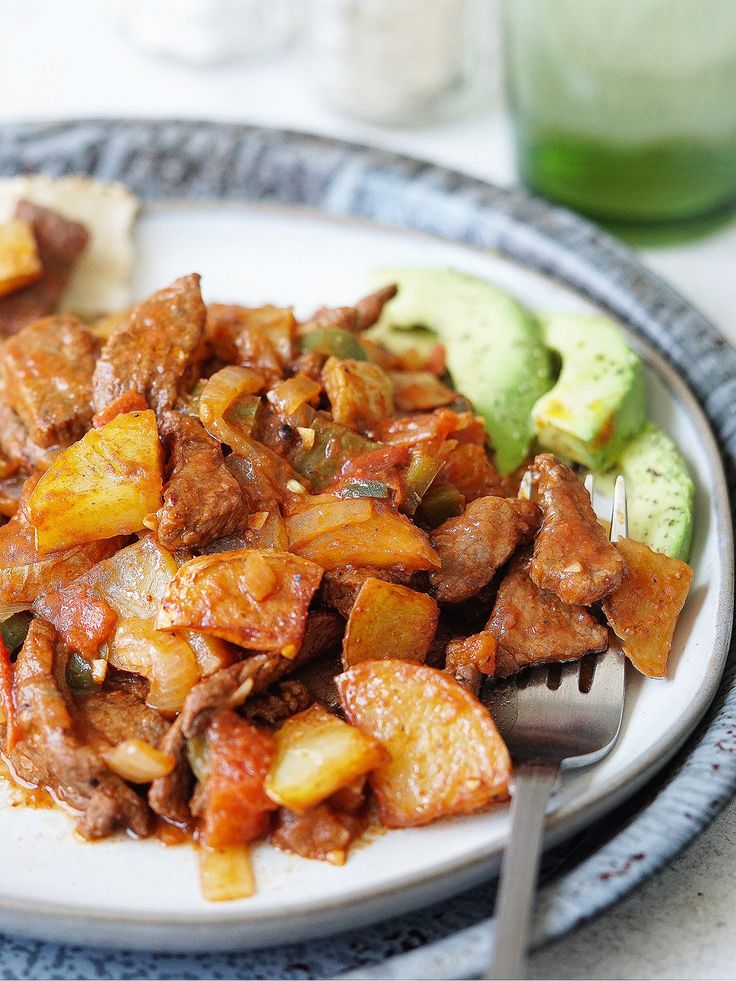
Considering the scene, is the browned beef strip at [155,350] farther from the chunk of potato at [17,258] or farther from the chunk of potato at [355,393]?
the chunk of potato at [17,258]


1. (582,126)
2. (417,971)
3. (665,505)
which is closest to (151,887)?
(417,971)

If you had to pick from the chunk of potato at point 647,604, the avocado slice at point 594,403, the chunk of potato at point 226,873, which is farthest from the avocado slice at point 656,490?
the chunk of potato at point 226,873

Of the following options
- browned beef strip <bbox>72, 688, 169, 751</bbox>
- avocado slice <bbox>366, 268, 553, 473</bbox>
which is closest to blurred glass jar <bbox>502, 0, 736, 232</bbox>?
avocado slice <bbox>366, 268, 553, 473</bbox>

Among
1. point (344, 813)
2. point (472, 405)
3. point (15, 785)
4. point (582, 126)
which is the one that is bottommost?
point (15, 785)

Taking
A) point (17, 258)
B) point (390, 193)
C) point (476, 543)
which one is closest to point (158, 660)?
point (476, 543)

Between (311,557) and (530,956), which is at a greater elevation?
(311,557)

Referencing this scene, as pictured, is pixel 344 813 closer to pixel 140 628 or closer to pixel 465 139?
pixel 140 628
